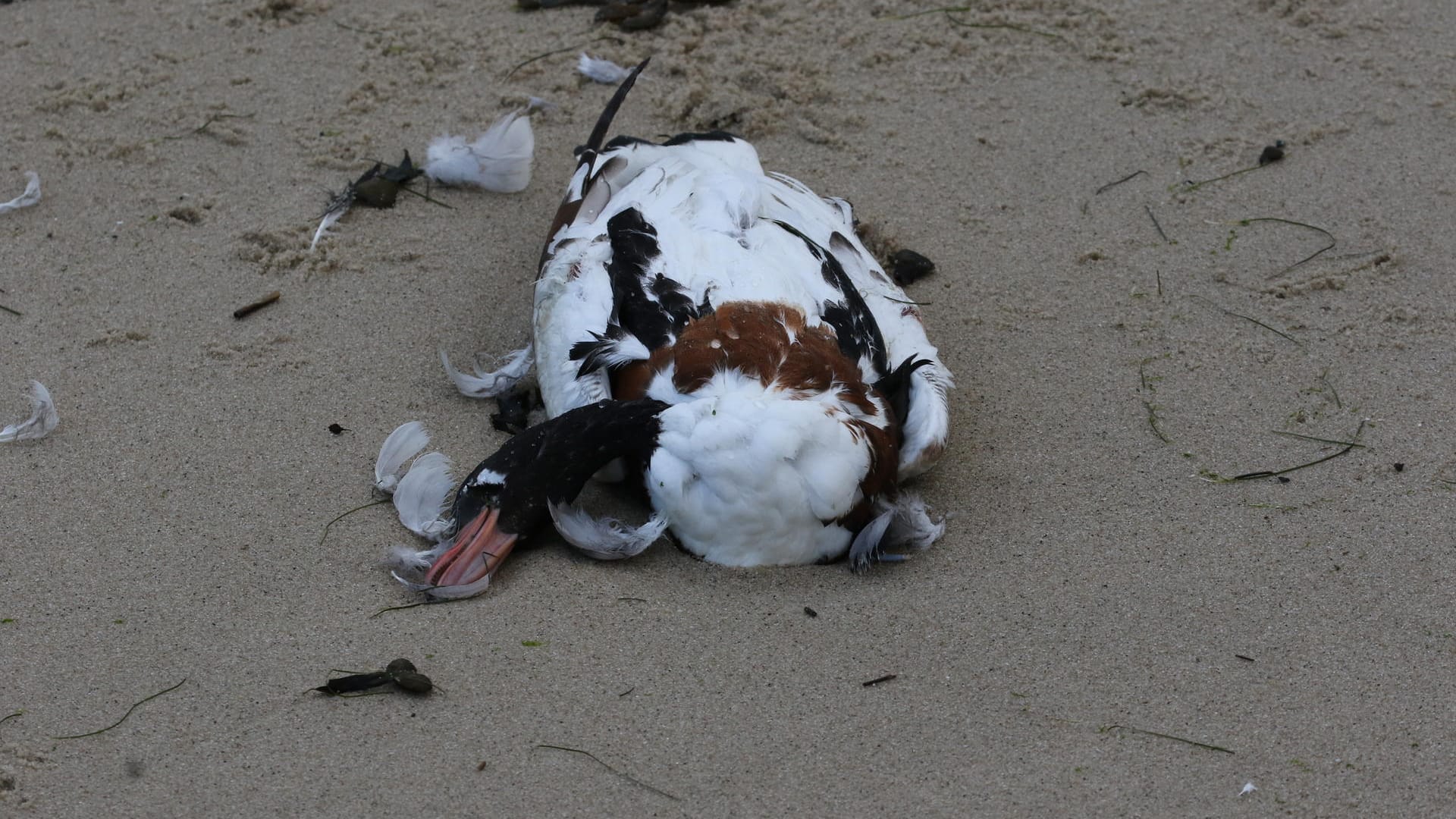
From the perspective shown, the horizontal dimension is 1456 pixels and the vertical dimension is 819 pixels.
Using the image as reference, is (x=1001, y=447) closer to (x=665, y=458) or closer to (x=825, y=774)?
(x=665, y=458)

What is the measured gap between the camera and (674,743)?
2771 mm

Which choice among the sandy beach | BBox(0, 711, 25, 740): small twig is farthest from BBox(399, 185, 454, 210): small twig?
BBox(0, 711, 25, 740): small twig

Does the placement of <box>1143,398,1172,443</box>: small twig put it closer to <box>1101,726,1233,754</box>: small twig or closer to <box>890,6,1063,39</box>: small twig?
<box>1101,726,1233,754</box>: small twig

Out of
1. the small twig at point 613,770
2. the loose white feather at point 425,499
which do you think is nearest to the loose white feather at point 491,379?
the loose white feather at point 425,499

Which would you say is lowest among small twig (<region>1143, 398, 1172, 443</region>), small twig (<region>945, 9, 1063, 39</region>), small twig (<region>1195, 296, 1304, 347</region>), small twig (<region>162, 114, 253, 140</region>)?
small twig (<region>1143, 398, 1172, 443</region>)

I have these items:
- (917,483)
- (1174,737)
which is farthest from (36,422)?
(1174,737)

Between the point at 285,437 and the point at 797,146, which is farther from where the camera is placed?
the point at 797,146

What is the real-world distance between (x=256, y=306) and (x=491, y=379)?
2.78 ft

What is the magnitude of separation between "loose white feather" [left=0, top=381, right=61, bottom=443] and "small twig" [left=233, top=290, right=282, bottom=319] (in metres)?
0.62

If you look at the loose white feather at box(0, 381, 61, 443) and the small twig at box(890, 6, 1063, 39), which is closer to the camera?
the loose white feather at box(0, 381, 61, 443)

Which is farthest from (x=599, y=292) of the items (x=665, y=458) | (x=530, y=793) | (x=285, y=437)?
(x=530, y=793)

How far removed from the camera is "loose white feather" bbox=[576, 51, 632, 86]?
5.16 meters

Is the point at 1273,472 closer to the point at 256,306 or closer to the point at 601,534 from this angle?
the point at 601,534

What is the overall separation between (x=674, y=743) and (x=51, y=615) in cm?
145
